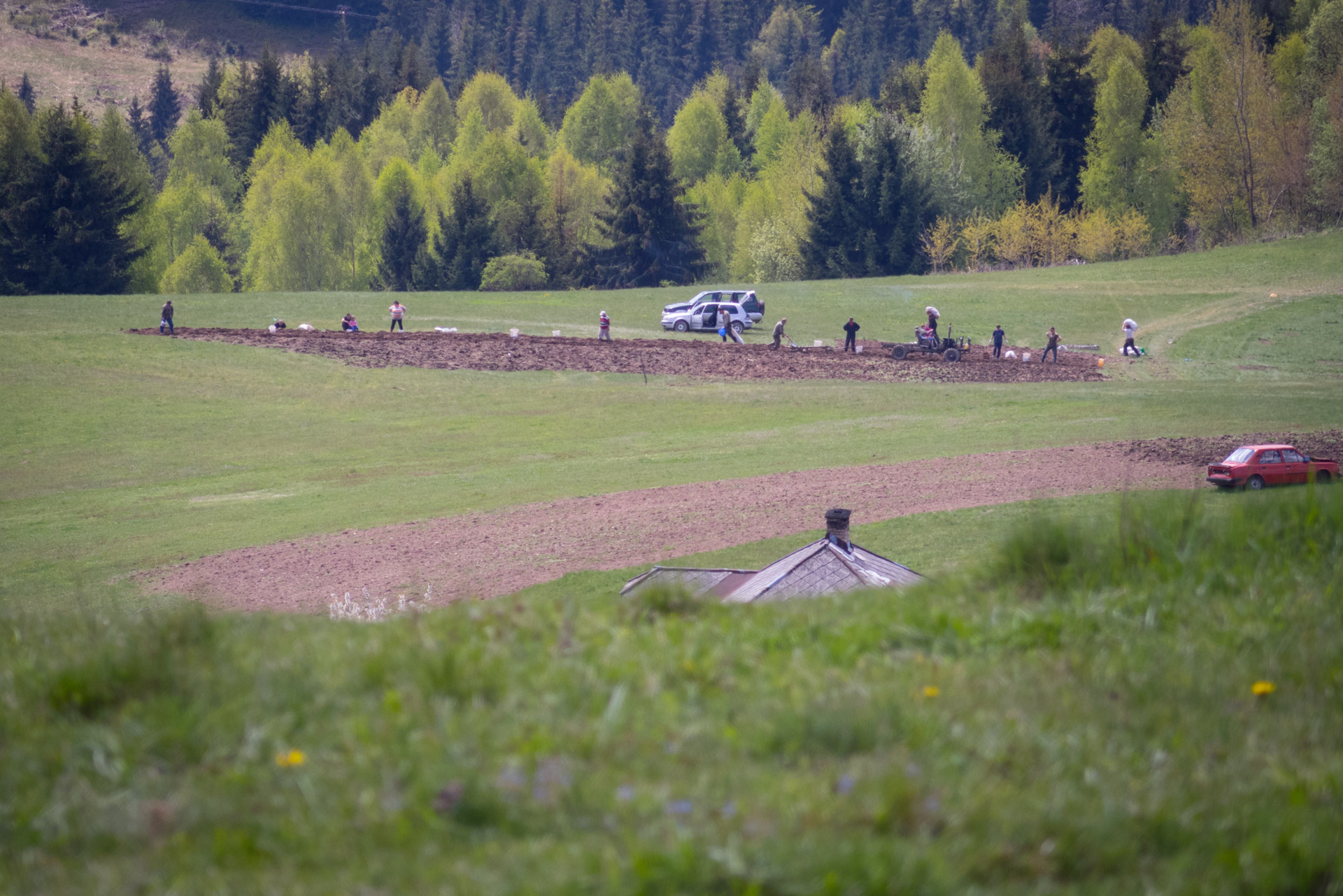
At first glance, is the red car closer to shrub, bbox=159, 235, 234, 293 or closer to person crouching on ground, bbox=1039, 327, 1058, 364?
person crouching on ground, bbox=1039, 327, 1058, 364

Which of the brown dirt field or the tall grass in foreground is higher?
the tall grass in foreground

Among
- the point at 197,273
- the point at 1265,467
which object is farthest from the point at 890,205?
the point at 1265,467

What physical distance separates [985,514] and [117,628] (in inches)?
703

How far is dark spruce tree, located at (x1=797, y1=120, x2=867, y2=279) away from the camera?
79750 millimetres

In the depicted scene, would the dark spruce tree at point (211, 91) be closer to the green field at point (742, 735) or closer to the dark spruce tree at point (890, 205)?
the dark spruce tree at point (890, 205)

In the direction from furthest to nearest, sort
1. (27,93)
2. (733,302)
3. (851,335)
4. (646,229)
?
1. (27,93)
2. (646,229)
3. (733,302)
4. (851,335)

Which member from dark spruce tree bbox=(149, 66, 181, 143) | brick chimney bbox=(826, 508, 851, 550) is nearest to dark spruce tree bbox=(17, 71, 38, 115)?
dark spruce tree bbox=(149, 66, 181, 143)

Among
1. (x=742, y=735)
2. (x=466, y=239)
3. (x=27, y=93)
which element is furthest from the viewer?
(x=27, y=93)

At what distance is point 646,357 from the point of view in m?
41.8

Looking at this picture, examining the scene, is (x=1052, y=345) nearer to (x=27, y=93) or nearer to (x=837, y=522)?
(x=837, y=522)

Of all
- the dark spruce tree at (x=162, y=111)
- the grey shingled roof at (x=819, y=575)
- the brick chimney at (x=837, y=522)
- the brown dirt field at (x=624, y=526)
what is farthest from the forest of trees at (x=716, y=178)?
the grey shingled roof at (x=819, y=575)

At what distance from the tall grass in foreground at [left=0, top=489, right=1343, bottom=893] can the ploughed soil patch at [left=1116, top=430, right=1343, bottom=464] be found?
2041cm

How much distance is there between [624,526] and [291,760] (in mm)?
17527

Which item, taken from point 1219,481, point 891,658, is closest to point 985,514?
point 1219,481
